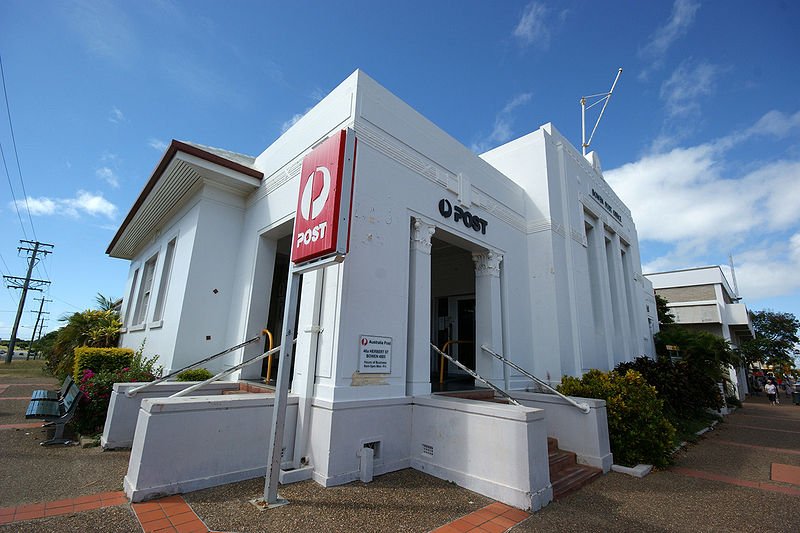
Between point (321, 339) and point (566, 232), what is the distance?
7.90m

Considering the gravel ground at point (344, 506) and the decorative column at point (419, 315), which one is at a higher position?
the decorative column at point (419, 315)

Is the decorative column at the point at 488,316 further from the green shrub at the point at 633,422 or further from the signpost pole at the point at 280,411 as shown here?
the signpost pole at the point at 280,411

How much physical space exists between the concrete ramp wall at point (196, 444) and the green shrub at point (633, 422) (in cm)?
537

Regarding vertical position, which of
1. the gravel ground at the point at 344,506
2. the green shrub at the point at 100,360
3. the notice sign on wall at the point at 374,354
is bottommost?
the gravel ground at the point at 344,506

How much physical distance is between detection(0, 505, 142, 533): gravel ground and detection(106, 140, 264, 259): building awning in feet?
19.5

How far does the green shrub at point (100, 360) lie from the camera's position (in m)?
7.59

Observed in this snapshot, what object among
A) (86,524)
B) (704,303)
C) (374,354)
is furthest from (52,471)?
(704,303)

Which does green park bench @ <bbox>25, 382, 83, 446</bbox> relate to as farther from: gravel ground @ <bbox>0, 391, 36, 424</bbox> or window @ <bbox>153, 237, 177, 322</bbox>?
window @ <bbox>153, 237, 177, 322</bbox>

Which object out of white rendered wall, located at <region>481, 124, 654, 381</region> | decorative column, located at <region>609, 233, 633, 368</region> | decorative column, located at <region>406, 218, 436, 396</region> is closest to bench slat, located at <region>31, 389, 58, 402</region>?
A: decorative column, located at <region>406, 218, 436, 396</region>

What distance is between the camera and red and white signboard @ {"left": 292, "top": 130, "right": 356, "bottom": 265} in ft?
13.3

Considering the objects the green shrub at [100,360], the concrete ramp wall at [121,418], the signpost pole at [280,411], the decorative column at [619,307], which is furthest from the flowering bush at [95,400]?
the decorative column at [619,307]

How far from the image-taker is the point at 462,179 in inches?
312

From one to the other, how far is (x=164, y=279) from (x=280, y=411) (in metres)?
7.51

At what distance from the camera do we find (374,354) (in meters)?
5.46
